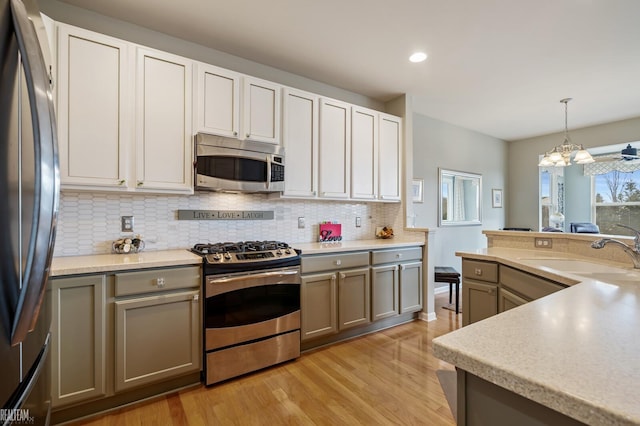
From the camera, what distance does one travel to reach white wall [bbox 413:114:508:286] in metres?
4.47

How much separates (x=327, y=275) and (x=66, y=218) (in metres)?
2.03

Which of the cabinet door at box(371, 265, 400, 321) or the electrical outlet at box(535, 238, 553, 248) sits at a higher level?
the electrical outlet at box(535, 238, 553, 248)

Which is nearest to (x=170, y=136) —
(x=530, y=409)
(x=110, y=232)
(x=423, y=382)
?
(x=110, y=232)

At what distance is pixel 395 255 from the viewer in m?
3.15

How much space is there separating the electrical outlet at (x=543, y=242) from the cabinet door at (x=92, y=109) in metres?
3.25

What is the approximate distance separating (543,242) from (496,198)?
3.78 metres

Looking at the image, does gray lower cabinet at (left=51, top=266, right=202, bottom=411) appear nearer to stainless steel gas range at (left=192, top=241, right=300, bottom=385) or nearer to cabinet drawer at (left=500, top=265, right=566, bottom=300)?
stainless steel gas range at (left=192, top=241, right=300, bottom=385)

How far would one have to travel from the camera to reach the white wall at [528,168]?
5035 mm

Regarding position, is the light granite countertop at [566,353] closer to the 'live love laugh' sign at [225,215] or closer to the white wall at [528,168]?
the 'live love laugh' sign at [225,215]

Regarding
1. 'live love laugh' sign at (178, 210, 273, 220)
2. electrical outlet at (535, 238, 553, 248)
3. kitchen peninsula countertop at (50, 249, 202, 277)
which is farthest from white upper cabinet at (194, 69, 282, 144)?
electrical outlet at (535, 238, 553, 248)

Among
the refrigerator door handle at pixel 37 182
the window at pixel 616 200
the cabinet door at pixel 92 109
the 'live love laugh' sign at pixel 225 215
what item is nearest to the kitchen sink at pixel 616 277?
the refrigerator door handle at pixel 37 182

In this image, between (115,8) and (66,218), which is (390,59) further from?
(66,218)

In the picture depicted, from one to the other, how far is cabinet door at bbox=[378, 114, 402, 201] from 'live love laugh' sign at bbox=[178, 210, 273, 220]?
1.42 meters

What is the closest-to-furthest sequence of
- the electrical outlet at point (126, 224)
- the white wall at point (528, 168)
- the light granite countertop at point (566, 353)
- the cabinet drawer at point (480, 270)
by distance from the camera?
the light granite countertop at point (566, 353) → the cabinet drawer at point (480, 270) → the electrical outlet at point (126, 224) → the white wall at point (528, 168)
